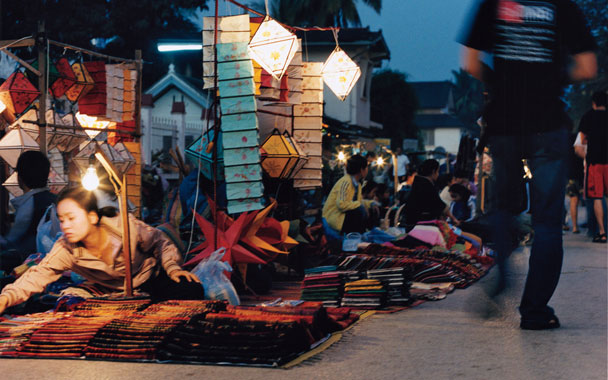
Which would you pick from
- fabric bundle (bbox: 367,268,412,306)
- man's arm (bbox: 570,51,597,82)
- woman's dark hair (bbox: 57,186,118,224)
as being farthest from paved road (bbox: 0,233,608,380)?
woman's dark hair (bbox: 57,186,118,224)

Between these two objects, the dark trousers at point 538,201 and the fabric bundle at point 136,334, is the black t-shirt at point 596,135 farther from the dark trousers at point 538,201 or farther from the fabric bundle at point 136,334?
the fabric bundle at point 136,334

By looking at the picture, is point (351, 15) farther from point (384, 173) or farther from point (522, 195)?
point (522, 195)

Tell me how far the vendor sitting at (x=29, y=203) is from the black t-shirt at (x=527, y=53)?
4.64 meters

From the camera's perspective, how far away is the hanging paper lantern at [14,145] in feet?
29.5

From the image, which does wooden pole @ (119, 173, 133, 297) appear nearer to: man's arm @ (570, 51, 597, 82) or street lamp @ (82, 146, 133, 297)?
street lamp @ (82, 146, 133, 297)

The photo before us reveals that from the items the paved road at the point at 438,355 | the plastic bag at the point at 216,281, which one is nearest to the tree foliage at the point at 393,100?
the plastic bag at the point at 216,281

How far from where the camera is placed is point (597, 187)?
1266cm

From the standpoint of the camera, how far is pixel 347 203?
10.6 meters

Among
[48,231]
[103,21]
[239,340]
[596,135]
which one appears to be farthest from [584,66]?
[103,21]

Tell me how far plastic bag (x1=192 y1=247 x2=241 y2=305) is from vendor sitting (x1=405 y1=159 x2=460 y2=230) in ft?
15.7

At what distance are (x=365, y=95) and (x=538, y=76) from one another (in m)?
31.3

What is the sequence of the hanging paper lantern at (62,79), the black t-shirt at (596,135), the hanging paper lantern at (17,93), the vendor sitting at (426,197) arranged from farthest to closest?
the black t-shirt at (596,135)
the vendor sitting at (426,197)
the hanging paper lantern at (62,79)
the hanging paper lantern at (17,93)

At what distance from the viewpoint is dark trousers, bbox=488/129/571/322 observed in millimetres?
4520

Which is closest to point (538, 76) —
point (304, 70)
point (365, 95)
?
point (304, 70)
